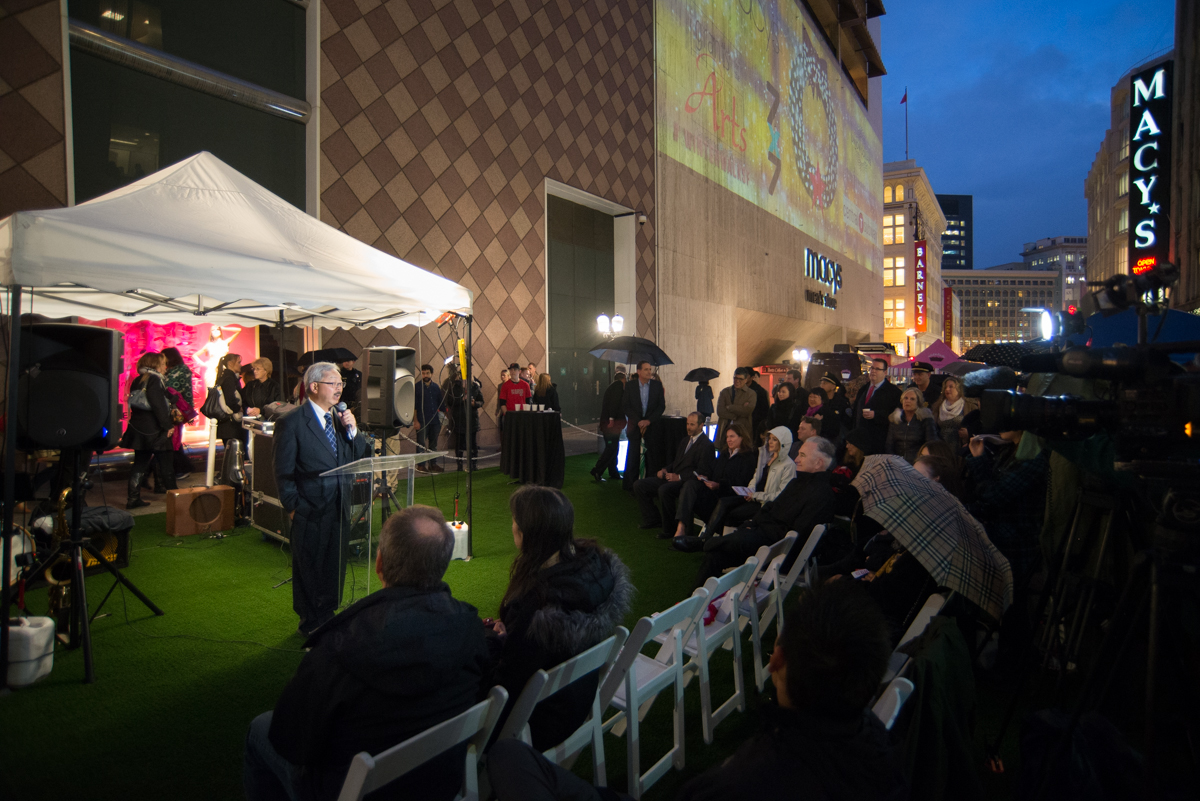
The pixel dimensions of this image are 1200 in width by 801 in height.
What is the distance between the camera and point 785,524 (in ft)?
13.3

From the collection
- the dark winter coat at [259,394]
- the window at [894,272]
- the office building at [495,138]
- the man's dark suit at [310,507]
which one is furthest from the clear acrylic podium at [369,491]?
the window at [894,272]

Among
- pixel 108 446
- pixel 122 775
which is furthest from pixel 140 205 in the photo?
pixel 122 775

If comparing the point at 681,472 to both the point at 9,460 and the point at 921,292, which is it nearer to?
the point at 9,460

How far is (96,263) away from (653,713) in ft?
11.2

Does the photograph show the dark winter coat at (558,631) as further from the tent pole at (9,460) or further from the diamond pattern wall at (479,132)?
the diamond pattern wall at (479,132)

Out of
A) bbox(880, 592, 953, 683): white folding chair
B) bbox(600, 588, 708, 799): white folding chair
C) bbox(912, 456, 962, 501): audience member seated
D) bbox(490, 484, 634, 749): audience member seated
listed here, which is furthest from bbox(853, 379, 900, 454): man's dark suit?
bbox(490, 484, 634, 749): audience member seated

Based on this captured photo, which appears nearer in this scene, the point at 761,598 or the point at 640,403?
the point at 761,598

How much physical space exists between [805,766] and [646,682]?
4.44ft

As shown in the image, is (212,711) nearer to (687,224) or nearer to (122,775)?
(122,775)

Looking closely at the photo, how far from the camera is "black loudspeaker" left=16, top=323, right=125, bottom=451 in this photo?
3.12 m

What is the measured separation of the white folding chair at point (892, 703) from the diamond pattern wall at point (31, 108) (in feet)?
25.7

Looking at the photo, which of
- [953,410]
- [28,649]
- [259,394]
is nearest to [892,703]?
[28,649]

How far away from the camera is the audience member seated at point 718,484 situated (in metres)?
5.45

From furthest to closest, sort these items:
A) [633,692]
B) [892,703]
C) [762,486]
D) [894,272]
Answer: [894,272] → [762,486] → [633,692] → [892,703]
